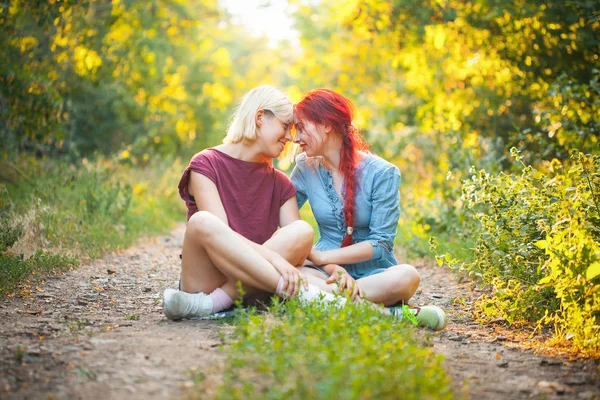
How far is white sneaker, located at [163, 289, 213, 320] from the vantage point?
380 centimetres

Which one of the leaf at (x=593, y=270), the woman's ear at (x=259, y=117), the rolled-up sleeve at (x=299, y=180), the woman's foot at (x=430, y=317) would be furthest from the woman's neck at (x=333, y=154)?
the leaf at (x=593, y=270)

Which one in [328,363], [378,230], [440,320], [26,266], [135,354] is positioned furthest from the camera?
[26,266]

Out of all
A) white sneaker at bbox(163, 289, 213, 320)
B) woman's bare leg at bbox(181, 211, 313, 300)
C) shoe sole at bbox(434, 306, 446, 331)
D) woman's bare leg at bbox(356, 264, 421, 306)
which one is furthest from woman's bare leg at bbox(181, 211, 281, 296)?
shoe sole at bbox(434, 306, 446, 331)

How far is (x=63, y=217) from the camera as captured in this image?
6.53 m

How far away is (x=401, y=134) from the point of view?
41.3 ft

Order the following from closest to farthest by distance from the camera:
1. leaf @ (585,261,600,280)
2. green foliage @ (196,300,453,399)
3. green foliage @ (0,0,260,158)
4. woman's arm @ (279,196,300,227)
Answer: green foliage @ (196,300,453,399)
leaf @ (585,261,600,280)
woman's arm @ (279,196,300,227)
green foliage @ (0,0,260,158)

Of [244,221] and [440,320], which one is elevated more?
[244,221]

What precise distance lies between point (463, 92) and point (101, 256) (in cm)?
582

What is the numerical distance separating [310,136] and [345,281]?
1019mm

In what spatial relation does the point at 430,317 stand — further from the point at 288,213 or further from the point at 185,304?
the point at 185,304

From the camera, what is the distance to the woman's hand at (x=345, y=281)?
12.7 feet

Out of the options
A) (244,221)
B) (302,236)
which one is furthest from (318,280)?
(244,221)

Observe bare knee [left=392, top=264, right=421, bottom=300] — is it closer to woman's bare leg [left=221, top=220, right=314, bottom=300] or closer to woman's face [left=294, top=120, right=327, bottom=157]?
woman's bare leg [left=221, top=220, right=314, bottom=300]

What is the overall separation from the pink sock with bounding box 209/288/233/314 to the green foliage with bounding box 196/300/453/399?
0.67 m
